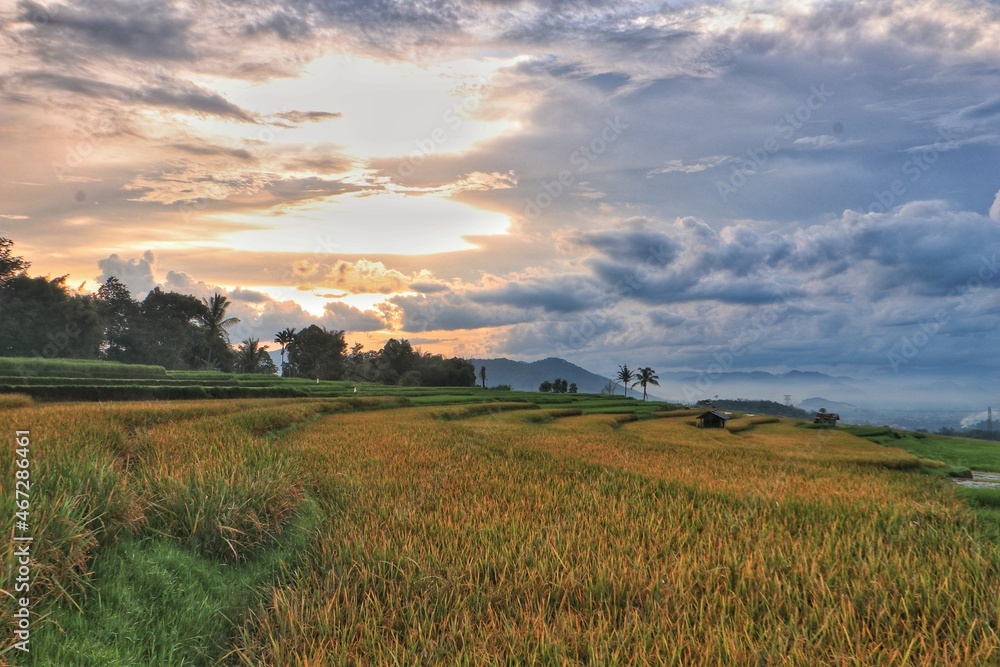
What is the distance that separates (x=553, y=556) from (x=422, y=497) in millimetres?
3494

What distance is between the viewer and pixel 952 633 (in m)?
4.74

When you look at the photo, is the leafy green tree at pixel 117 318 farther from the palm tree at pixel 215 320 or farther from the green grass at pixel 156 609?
the green grass at pixel 156 609

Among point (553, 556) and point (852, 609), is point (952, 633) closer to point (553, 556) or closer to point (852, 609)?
point (852, 609)

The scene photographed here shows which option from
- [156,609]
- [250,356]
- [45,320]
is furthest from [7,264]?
[156,609]

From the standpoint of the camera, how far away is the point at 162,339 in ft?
274

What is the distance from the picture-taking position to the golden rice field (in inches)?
174

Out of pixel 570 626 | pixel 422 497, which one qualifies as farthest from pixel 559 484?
pixel 570 626

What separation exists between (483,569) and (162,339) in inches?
3756

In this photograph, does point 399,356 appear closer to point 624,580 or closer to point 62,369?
point 62,369

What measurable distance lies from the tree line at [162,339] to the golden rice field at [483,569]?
6646 centimetres

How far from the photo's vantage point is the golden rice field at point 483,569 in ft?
14.5

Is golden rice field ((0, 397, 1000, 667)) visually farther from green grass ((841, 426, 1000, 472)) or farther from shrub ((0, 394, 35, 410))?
green grass ((841, 426, 1000, 472))

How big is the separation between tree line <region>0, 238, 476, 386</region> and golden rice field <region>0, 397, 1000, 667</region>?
218 feet

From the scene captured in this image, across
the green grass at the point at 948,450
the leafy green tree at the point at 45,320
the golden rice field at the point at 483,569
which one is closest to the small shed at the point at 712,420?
the green grass at the point at 948,450
